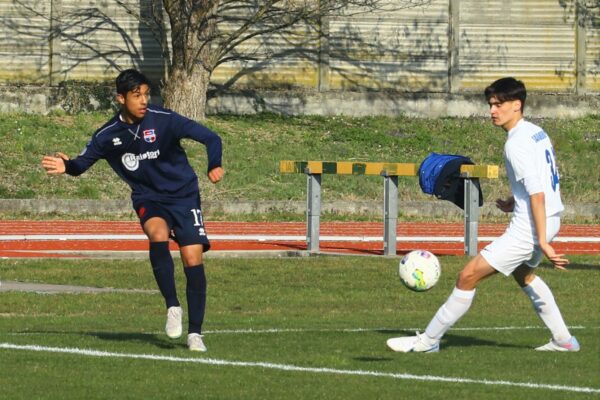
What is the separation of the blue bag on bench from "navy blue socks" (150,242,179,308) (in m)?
8.55

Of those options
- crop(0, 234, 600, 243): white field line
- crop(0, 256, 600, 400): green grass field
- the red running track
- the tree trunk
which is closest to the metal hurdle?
the red running track

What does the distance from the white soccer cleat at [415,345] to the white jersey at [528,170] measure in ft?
3.23

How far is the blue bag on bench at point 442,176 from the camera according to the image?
19.4 meters

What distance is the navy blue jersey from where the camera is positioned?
10844mm

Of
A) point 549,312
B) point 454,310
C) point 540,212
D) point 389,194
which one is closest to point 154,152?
point 454,310

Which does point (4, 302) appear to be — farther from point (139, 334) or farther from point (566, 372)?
point (566, 372)

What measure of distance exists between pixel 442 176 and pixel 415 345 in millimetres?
9475

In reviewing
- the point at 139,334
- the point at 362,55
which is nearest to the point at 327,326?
the point at 139,334

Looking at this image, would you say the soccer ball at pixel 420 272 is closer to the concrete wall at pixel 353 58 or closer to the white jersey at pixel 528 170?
the white jersey at pixel 528 170

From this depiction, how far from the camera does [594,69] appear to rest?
39219 millimetres

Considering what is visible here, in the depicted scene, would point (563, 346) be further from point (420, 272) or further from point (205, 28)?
point (205, 28)

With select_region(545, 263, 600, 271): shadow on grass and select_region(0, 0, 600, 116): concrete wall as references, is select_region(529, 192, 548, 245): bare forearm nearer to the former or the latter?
select_region(545, 263, 600, 271): shadow on grass

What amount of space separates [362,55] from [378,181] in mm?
6462

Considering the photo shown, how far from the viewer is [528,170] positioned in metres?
10.0
